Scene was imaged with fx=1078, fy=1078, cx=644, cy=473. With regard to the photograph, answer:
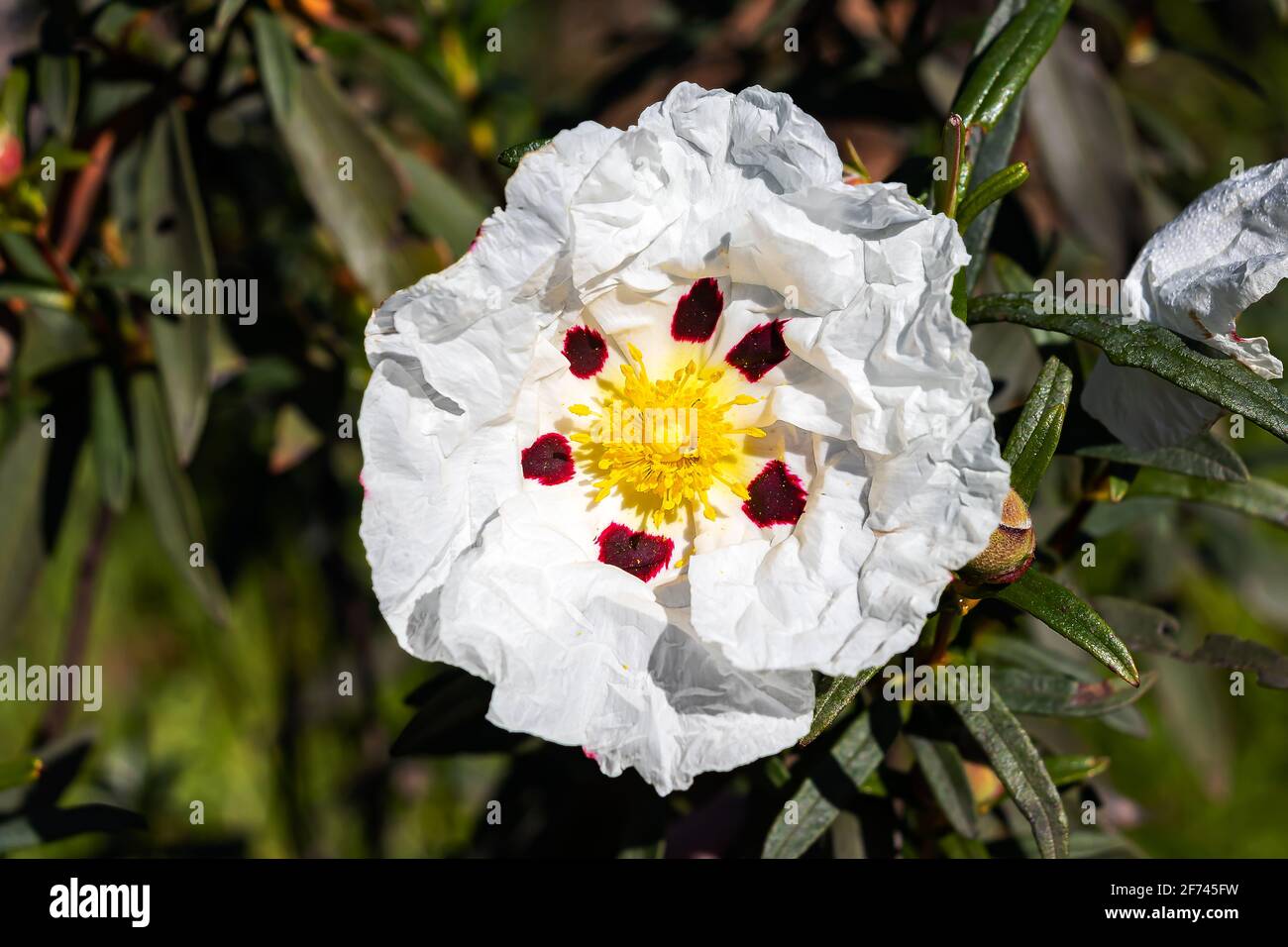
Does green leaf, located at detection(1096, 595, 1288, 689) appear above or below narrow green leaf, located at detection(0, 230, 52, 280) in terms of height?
below

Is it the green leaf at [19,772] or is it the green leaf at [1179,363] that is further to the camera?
the green leaf at [19,772]

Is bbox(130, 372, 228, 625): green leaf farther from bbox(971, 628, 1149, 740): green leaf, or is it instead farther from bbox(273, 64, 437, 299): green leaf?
bbox(971, 628, 1149, 740): green leaf

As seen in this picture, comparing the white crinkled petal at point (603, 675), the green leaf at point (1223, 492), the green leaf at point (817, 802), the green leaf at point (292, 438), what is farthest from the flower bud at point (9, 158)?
the green leaf at point (1223, 492)

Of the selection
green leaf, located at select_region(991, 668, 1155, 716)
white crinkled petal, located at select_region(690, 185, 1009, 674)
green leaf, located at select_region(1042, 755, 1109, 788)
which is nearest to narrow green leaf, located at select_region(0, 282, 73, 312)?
white crinkled petal, located at select_region(690, 185, 1009, 674)

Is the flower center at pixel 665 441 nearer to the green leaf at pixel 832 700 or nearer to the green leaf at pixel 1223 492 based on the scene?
the green leaf at pixel 832 700

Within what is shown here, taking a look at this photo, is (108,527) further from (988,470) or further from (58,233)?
(988,470)

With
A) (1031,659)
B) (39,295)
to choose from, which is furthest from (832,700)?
(39,295)
